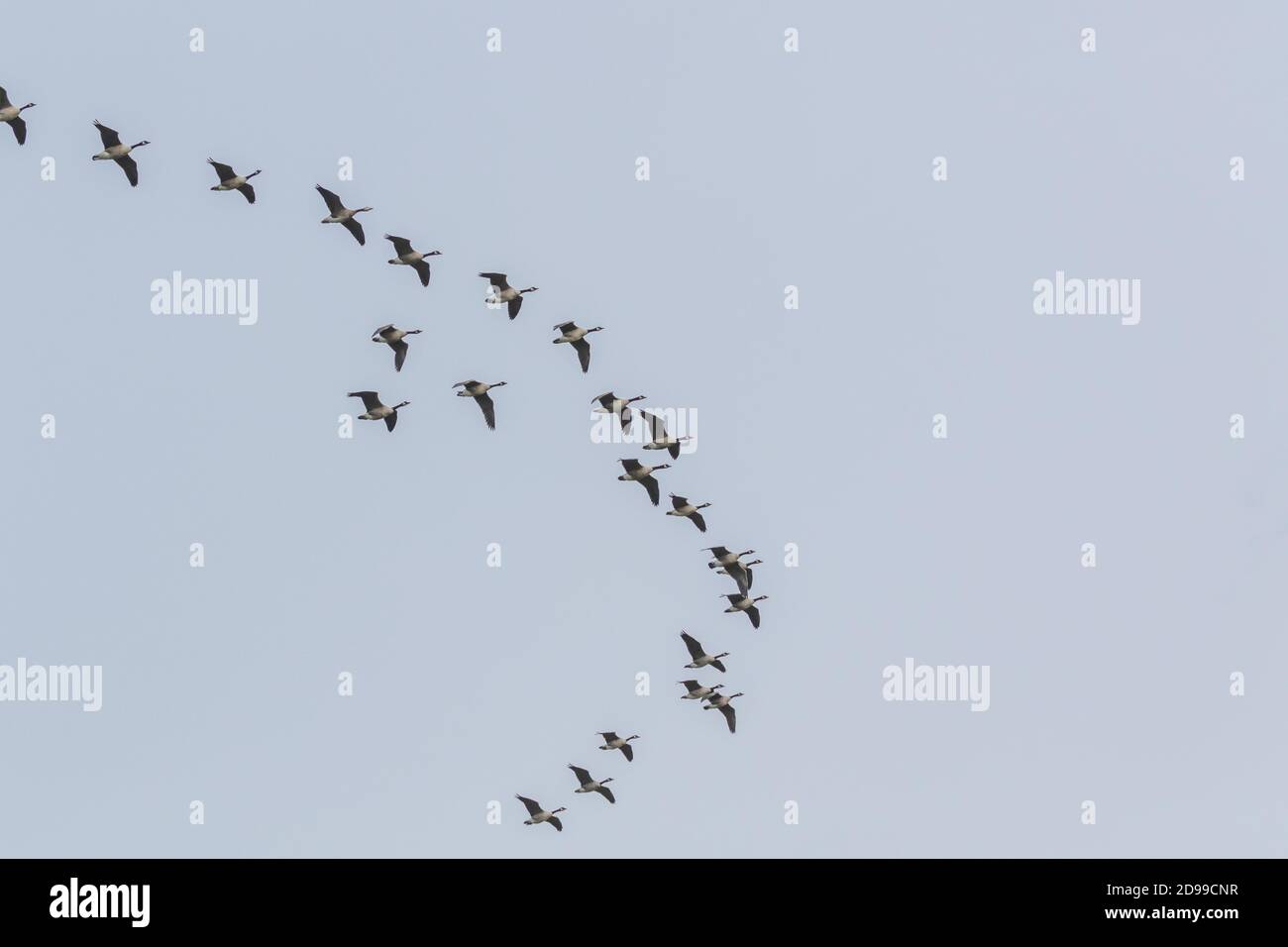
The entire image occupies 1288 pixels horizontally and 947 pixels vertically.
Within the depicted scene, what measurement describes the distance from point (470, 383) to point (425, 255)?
3.88m

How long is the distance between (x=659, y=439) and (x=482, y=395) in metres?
5.23

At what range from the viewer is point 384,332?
74.7 m

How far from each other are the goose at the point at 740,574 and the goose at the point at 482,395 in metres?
8.31

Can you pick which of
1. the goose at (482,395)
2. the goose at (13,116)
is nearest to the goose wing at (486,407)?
the goose at (482,395)

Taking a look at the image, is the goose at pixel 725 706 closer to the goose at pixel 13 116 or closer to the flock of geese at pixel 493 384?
the flock of geese at pixel 493 384

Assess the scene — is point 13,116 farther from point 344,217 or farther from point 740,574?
point 740,574

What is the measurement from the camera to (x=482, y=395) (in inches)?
2977

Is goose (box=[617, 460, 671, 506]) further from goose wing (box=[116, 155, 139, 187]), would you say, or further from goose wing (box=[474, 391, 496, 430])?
goose wing (box=[116, 155, 139, 187])

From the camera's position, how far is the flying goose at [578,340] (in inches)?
2918
